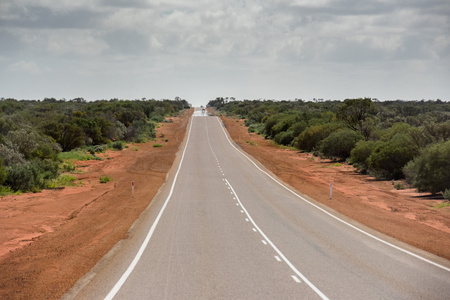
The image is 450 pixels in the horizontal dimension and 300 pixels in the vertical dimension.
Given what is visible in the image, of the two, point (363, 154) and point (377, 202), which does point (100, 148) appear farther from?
point (377, 202)

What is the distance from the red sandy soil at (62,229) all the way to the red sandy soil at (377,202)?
393 inches

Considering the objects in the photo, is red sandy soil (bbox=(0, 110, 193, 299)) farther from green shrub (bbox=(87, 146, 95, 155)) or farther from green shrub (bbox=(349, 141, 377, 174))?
green shrub (bbox=(349, 141, 377, 174))

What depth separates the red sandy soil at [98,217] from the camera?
12148 millimetres

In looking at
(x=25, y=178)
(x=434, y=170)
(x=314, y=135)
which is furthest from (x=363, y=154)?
(x=25, y=178)

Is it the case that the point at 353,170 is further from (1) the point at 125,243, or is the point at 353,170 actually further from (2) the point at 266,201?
(1) the point at 125,243

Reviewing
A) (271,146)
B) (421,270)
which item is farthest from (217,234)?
(271,146)

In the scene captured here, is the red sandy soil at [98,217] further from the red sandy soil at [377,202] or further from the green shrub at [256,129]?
the green shrub at [256,129]

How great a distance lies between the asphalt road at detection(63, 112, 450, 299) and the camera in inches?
383

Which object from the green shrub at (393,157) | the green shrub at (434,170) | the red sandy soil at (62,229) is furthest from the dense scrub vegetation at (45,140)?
the green shrub at (393,157)

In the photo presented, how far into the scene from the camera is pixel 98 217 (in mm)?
20797

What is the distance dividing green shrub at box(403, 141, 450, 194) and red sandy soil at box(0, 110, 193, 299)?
16.0 m

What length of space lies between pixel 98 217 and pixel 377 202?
15143 millimetres

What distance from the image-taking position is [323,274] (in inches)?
438

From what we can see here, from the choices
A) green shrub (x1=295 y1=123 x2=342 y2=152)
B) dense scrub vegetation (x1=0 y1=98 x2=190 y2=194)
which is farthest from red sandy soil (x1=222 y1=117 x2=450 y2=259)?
dense scrub vegetation (x1=0 y1=98 x2=190 y2=194)
